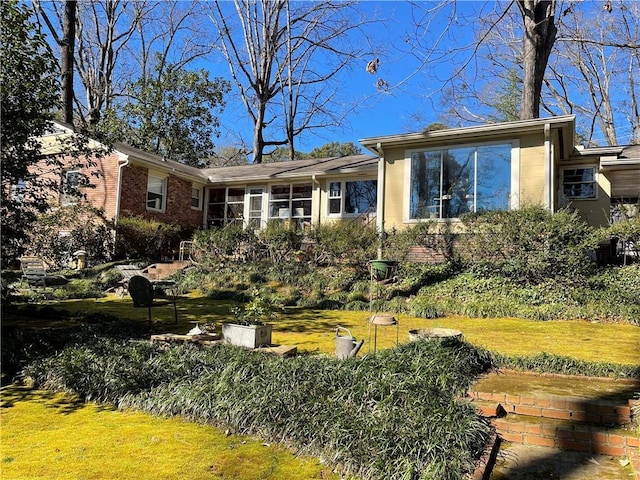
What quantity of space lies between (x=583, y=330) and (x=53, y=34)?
94.4ft

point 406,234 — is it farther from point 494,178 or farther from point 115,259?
point 115,259

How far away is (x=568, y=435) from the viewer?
343 centimetres

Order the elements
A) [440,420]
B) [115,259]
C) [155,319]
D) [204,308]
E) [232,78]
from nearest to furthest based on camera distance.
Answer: [440,420] → [155,319] → [204,308] → [115,259] → [232,78]

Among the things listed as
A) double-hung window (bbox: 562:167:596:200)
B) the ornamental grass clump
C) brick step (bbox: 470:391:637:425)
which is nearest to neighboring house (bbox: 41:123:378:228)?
double-hung window (bbox: 562:167:596:200)

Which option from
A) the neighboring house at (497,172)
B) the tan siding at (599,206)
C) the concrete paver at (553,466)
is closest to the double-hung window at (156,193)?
the neighboring house at (497,172)

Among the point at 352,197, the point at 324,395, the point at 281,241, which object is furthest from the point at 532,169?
the point at 324,395

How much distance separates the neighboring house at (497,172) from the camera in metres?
11.5

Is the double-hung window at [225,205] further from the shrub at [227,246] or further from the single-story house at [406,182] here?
the shrub at [227,246]

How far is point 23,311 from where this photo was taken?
8.80 meters

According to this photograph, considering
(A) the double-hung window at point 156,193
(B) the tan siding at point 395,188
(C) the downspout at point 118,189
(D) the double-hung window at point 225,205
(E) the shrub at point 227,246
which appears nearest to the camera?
(B) the tan siding at point 395,188

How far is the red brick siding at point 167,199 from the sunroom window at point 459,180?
1075 cm

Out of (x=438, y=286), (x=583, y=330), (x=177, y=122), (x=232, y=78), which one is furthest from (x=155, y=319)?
(x=232, y=78)

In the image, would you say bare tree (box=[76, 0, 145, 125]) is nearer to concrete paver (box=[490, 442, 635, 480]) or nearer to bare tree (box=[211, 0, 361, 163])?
bare tree (box=[211, 0, 361, 163])

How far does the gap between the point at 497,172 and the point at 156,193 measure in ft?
44.5
